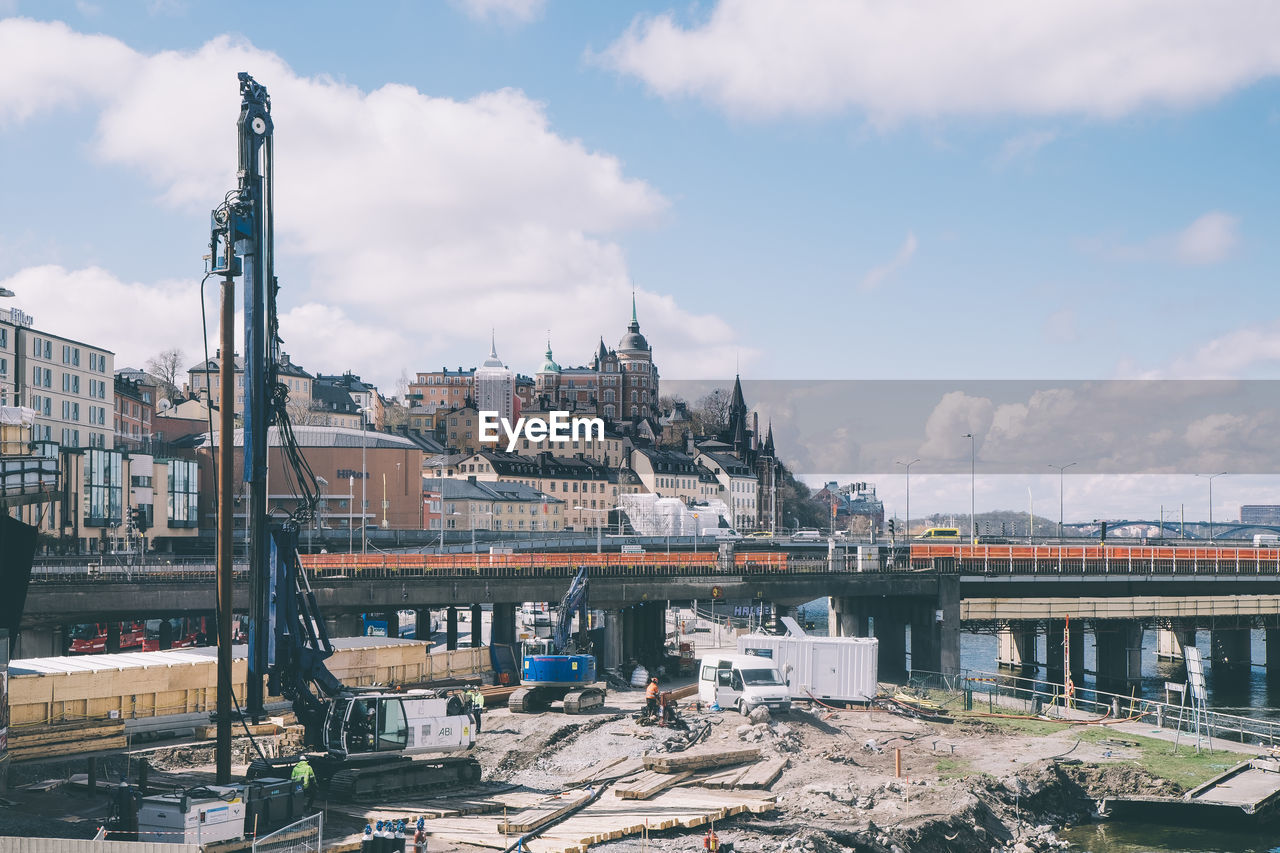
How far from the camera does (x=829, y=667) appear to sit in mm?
51906

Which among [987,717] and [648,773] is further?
[987,717]

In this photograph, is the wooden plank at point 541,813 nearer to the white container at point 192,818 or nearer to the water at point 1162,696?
the white container at point 192,818

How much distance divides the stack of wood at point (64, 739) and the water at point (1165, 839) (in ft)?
92.9

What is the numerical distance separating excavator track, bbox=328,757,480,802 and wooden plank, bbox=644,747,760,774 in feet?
17.5

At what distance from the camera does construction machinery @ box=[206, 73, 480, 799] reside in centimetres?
3278

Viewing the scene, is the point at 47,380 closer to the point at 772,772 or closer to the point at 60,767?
the point at 60,767

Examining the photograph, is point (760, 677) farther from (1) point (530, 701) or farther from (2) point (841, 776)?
(1) point (530, 701)

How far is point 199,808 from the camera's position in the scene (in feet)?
90.7

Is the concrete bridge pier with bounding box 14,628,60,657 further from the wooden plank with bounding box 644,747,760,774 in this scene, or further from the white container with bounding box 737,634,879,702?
the wooden plank with bounding box 644,747,760,774

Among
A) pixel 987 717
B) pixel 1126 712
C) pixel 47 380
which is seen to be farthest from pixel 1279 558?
pixel 47 380

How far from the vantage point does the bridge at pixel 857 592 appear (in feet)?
215

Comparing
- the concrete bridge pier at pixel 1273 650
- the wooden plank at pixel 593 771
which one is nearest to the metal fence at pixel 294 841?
the wooden plank at pixel 593 771

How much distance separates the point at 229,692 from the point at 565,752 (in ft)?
47.0

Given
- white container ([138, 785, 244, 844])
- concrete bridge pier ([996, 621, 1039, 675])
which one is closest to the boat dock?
white container ([138, 785, 244, 844])
